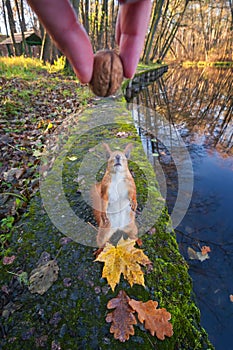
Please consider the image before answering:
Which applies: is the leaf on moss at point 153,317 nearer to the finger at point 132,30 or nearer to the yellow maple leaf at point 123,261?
the yellow maple leaf at point 123,261

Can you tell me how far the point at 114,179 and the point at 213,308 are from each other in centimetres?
160

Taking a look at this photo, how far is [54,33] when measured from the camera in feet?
1.36

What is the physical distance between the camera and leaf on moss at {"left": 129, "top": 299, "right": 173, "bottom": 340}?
Result: 1182mm

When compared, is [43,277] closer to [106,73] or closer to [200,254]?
[106,73]

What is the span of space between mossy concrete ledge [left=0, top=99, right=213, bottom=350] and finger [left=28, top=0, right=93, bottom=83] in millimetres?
1263

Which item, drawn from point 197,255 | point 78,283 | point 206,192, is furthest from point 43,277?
point 206,192

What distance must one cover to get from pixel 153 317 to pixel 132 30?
1.35 m

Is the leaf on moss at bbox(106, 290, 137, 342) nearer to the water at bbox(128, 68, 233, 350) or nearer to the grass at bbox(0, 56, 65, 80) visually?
the water at bbox(128, 68, 233, 350)

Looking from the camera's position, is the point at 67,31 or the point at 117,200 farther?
the point at 117,200

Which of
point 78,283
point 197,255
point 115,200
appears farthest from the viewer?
point 197,255

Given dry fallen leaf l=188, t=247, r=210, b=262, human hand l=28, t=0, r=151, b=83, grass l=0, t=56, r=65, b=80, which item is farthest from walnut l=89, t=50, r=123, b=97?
grass l=0, t=56, r=65, b=80

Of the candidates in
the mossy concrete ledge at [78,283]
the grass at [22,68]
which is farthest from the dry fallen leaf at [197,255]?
the grass at [22,68]

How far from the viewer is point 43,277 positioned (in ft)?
4.70

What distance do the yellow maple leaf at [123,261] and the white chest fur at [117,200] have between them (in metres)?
0.17
